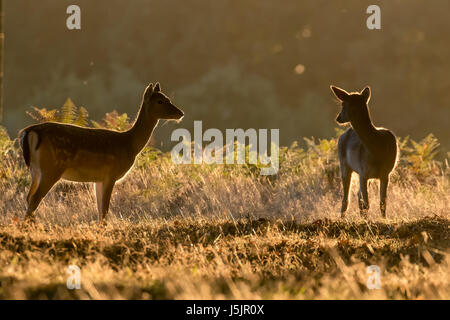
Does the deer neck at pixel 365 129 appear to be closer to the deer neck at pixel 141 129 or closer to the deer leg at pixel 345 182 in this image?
the deer leg at pixel 345 182

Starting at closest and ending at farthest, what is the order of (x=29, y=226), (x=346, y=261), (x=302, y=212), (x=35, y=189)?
(x=346, y=261) → (x=29, y=226) → (x=35, y=189) → (x=302, y=212)

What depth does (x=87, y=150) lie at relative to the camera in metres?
7.82

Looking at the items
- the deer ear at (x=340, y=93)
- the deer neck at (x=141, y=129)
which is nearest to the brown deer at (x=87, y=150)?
the deer neck at (x=141, y=129)

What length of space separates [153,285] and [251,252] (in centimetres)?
202

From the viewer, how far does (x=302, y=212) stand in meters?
10.2

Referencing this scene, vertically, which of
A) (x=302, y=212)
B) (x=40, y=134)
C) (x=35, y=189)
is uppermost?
(x=40, y=134)

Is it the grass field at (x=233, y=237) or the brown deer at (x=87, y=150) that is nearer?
the grass field at (x=233, y=237)

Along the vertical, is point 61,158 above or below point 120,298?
above

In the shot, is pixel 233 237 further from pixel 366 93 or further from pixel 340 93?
pixel 366 93

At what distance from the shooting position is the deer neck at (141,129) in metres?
8.29

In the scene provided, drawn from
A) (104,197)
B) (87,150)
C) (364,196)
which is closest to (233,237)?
(104,197)

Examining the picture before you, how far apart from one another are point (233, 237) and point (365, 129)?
2.80 m

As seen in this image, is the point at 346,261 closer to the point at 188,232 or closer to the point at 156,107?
the point at 188,232
